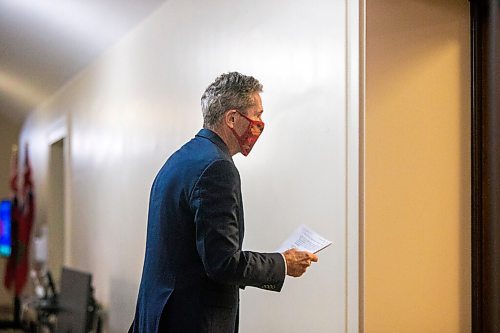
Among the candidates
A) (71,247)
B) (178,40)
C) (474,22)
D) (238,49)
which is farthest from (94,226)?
(474,22)

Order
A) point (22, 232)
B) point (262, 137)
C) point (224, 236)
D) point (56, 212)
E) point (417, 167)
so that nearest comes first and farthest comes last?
1. point (224, 236)
2. point (417, 167)
3. point (262, 137)
4. point (56, 212)
5. point (22, 232)

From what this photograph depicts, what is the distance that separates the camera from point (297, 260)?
2.04m

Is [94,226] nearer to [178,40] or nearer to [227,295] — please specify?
[178,40]

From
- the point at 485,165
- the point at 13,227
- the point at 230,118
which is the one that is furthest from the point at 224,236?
the point at 13,227

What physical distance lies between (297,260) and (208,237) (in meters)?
0.25

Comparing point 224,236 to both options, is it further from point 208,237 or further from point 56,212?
point 56,212

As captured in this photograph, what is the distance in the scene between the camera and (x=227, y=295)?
2.05 m

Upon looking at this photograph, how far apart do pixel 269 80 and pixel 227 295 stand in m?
0.93

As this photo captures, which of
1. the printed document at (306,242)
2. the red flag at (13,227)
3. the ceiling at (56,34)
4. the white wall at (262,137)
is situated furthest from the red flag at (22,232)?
the printed document at (306,242)

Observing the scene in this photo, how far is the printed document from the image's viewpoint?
2.01m

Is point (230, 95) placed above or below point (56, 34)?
below

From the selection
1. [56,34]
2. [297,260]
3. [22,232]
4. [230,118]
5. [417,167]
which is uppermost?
Result: [56,34]

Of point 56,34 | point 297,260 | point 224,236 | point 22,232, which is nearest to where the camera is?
point 224,236

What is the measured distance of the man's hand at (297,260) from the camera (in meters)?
2.03
